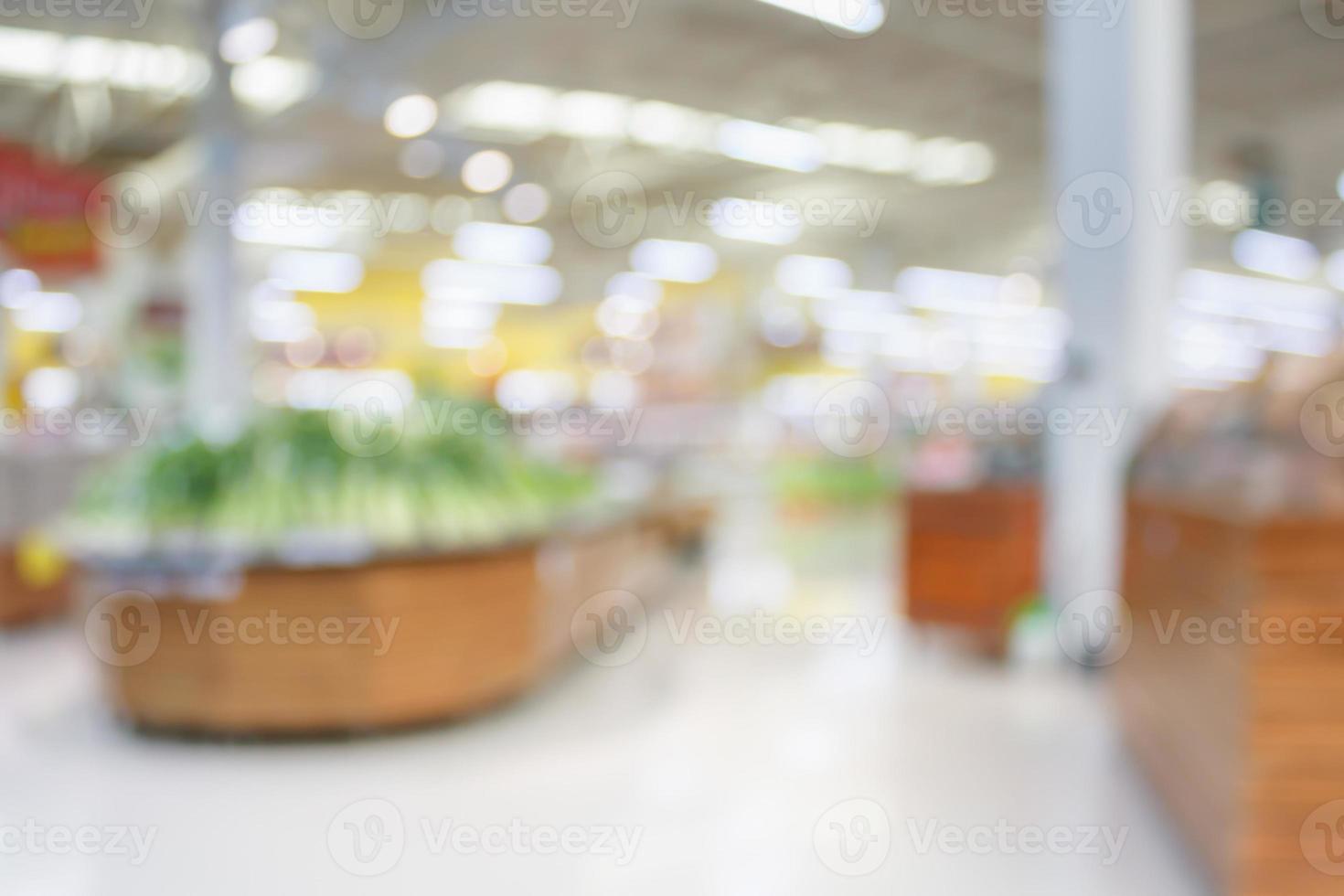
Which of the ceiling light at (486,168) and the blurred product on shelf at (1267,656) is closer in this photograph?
the blurred product on shelf at (1267,656)

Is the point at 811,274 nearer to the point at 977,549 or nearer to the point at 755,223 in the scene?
the point at 755,223

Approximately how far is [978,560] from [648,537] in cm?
307

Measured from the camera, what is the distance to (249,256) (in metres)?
16.3

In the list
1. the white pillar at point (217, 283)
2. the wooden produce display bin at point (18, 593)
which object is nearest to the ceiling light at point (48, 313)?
the white pillar at point (217, 283)

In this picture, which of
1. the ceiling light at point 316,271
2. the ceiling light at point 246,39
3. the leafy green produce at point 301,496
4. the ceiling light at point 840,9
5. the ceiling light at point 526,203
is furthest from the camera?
the ceiling light at point 316,271

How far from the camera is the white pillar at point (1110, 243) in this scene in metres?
Answer: 5.45

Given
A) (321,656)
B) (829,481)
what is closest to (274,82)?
(321,656)

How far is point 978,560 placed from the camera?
6.30 meters

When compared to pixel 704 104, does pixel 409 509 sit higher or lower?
lower

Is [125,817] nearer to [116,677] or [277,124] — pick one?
[116,677]

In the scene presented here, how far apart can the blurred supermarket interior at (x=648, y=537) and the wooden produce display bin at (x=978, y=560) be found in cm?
3

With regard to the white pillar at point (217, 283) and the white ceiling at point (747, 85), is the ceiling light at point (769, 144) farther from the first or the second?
the white pillar at point (217, 283)

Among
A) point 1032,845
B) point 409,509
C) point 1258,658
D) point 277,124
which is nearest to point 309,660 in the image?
point 409,509

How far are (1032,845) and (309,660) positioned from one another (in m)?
2.77
